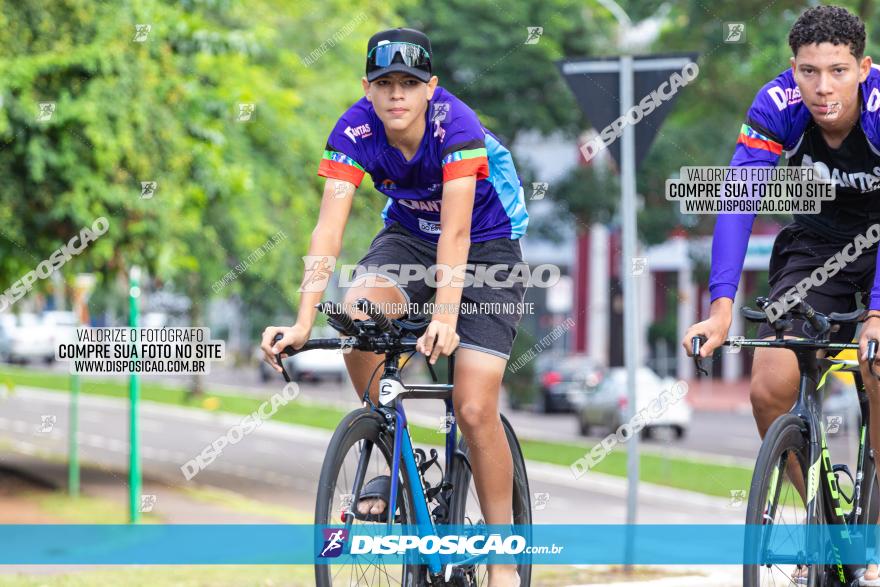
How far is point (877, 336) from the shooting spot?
14.0ft

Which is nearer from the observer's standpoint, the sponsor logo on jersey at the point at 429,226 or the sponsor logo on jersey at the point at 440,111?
the sponsor logo on jersey at the point at 440,111


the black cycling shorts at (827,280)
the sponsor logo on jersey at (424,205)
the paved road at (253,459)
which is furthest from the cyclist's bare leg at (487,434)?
the paved road at (253,459)

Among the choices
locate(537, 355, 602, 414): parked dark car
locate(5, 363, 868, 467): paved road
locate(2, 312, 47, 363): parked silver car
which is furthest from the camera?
locate(2, 312, 47, 363): parked silver car

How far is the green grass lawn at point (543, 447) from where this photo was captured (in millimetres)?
→ 17781

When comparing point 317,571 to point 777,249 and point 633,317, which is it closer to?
point 777,249

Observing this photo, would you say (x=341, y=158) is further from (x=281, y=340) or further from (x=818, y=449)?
(x=818, y=449)

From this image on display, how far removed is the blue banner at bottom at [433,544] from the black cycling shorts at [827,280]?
2.50 feet

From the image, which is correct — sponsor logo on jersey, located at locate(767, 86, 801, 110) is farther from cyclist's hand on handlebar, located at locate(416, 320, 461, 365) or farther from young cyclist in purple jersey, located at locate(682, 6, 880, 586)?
cyclist's hand on handlebar, located at locate(416, 320, 461, 365)

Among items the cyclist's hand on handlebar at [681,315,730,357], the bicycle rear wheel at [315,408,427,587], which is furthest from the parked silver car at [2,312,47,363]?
the cyclist's hand on handlebar at [681,315,730,357]

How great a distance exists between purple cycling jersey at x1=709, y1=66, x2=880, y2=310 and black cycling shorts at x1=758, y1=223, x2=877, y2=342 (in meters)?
0.07

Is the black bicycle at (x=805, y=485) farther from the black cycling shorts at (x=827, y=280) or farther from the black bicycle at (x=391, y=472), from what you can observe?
the black bicycle at (x=391, y=472)

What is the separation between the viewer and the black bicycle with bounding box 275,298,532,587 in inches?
157

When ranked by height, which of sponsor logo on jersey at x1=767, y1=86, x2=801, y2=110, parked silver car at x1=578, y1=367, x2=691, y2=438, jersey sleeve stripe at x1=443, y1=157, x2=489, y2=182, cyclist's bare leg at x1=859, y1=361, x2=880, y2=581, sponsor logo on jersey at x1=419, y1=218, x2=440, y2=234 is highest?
sponsor logo on jersey at x1=767, y1=86, x2=801, y2=110

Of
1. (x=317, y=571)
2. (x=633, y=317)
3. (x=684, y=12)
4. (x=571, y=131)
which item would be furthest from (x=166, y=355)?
(x=571, y=131)
